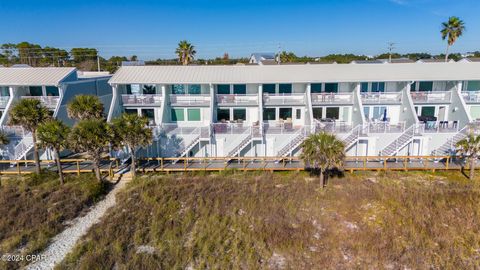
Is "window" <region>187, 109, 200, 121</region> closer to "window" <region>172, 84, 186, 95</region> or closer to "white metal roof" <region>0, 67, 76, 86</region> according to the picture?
"window" <region>172, 84, 186, 95</region>

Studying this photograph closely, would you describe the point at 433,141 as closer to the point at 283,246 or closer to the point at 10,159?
the point at 283,246

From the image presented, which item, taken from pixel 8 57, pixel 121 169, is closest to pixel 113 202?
pixel 121 169

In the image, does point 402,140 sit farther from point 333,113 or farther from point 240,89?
point 240,89

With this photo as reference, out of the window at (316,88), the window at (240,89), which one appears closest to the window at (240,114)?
the window at (240,89)

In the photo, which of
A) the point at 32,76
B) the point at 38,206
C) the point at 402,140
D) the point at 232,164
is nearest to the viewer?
the point at 38,206

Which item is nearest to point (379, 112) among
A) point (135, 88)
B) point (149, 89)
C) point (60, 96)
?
point (149, 89)

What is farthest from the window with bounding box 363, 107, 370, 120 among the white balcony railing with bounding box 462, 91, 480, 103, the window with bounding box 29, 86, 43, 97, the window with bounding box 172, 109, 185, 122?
the window with bounding box 29, 86, 43, 97

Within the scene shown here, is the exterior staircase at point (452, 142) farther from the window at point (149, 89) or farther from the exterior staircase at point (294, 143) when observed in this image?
the window at point (149, 89)
